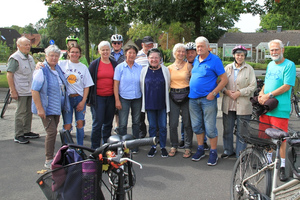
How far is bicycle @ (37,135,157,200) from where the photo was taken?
1.93 m

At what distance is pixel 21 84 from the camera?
5977 mm

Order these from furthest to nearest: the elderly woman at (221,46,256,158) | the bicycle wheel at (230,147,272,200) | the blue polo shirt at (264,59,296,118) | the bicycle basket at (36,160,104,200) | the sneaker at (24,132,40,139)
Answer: the sneaker at (24,132,40,139), the elderly woman at (221,46,256,158), the blue polo shirt at (264,59,296,118), the bicycle wheel at (230,147,272,200), the bicycle basket at (36,160,104,200)

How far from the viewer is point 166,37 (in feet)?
173

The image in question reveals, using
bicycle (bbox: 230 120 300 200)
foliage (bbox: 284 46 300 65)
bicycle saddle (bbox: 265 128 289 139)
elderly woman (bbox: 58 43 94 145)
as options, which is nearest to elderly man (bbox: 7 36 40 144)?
elderly woman (bbox: 58 43 94 145)

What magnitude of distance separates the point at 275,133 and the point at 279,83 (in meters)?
1.62

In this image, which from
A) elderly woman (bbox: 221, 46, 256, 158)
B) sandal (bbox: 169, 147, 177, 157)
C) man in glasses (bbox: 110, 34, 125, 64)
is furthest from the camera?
man in glasses (bbox: 110, 34, 125, 64)

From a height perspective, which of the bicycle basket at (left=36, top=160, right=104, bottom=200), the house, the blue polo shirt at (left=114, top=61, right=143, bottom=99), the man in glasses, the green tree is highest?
the house

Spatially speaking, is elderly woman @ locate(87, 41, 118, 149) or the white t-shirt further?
elderly woman @ locate(87, 41, 118, 149)

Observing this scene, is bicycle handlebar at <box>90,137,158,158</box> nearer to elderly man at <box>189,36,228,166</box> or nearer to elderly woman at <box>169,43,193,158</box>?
elderly man at <box>189,36,228,166</box>

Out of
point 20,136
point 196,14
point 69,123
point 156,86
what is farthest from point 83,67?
point 196,14

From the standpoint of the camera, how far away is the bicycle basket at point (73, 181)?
1.92 metres

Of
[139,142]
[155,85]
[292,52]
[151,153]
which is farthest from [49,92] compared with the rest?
[292,52]

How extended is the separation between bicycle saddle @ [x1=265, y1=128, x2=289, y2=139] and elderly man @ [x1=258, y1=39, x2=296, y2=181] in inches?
57.6

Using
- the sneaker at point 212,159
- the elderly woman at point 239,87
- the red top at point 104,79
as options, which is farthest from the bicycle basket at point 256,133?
the red top at point 104,79
